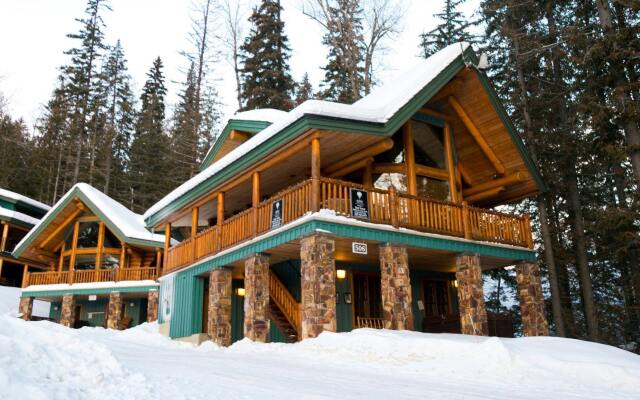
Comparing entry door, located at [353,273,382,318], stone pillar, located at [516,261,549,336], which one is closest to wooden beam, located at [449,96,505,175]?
stone pillar, located at [516,261,549,336]

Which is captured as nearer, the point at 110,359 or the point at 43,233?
the point at 110,359

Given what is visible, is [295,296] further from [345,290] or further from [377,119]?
[377,119]

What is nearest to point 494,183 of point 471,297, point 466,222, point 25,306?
point 466,222

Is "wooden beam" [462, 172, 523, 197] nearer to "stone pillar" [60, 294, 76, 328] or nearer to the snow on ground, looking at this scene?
the snow on ground

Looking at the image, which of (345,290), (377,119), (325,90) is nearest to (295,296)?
(345,290)

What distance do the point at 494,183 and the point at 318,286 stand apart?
9.01 m

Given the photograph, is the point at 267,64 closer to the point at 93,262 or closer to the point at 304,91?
the point at 304,91

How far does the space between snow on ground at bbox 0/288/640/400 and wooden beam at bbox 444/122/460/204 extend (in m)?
6.03

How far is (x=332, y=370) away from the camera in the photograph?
8492mm

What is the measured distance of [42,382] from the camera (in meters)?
4.39

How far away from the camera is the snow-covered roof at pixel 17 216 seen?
111 ft

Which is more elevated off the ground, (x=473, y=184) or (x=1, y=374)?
(x=473, y=184)

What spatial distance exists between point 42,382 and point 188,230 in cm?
2455

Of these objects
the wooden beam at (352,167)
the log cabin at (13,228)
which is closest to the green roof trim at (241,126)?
the wooden beam at (352,167)
